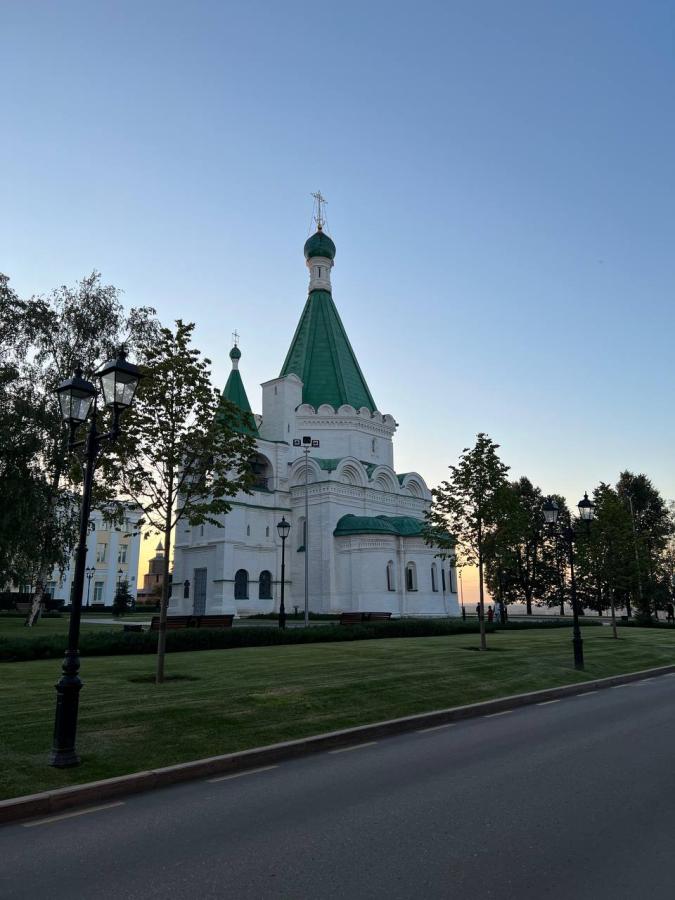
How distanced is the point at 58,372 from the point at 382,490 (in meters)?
29.1

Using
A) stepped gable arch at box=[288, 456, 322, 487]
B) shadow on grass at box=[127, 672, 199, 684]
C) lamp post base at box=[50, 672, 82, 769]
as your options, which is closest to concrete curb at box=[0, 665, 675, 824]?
lamp post base at box=[50, 672, 82, 769]

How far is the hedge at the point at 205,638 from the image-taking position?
57.2 feet

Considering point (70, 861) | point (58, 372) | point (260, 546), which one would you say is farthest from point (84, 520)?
point (260, 546)

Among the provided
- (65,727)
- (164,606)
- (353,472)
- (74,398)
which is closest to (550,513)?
(164,606)

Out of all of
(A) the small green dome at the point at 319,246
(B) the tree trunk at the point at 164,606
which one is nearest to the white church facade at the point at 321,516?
(A) the small green dome at the point at 319,246

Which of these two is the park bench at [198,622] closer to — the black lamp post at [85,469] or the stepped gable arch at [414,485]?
the black lamp post at [85,469]

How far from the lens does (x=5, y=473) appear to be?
2570 centimetres

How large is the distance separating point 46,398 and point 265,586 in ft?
81.2

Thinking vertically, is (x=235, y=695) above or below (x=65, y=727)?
below

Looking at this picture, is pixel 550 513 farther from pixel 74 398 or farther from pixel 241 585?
pixel 241 585

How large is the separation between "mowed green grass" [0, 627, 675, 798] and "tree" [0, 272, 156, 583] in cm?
1073

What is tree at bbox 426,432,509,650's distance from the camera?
76.7 feet

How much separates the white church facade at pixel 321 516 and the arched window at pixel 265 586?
8 cm

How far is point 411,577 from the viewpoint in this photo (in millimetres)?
47656
